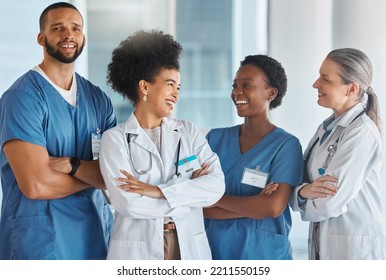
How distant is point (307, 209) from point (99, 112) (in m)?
0.90

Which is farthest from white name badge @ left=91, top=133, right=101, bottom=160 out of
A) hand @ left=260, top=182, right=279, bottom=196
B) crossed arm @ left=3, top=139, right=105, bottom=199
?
hand @ left=260, top=182, right=279, bottom=196

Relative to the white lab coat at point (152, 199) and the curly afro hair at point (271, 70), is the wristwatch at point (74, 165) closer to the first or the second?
the white lab coat at point (152, 199)

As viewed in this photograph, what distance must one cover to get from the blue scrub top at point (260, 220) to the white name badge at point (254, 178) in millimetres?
21

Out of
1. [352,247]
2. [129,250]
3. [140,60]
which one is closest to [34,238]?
[129,250]

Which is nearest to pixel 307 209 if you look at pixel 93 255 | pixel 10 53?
pixel 93 255

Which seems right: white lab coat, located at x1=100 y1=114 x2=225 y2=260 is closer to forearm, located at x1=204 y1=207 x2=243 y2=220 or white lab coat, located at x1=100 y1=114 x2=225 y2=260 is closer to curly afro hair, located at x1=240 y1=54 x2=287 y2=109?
forearm, located at x1=204 y1=207 x2=243 y2=220

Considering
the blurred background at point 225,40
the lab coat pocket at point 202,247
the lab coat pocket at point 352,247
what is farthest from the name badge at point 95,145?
the blurred background at point 225,40

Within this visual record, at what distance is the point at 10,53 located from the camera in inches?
151

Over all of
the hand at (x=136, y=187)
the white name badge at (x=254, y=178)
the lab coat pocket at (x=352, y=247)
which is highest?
the hand at (x=136, y=187)

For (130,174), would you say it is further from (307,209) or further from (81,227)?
(307,209)

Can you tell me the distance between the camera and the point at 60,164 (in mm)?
2016

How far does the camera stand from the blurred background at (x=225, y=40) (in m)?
3.86

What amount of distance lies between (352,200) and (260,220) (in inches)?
14.4

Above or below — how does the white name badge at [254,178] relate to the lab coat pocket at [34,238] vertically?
above
